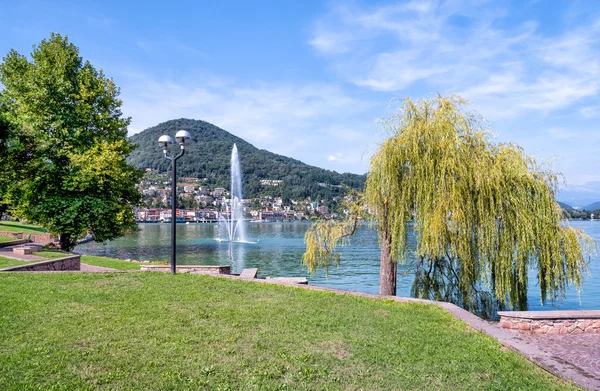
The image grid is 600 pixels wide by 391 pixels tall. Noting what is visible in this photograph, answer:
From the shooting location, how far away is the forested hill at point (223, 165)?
13362 centimetres

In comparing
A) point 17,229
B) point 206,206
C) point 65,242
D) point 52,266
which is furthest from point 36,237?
point 206,206

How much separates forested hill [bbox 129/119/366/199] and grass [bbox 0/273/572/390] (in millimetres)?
110760

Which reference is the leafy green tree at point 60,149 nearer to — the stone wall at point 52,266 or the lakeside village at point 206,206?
the stone wall at point 52,266

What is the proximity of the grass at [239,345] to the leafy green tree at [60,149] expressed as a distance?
1202 centimetres

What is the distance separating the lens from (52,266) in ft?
47.3

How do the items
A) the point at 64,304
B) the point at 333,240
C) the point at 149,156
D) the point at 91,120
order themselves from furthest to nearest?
the point at 149,156
the point at 91,120
the point at 333,240
the point at 64,304

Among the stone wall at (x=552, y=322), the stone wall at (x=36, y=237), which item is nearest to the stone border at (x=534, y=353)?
the stone wall at (x=552, y=322)

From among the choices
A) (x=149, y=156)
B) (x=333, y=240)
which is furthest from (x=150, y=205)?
(x=333, y=240)

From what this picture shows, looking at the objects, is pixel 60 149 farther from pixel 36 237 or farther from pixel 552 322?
pixel 552 322

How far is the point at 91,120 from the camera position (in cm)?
2194

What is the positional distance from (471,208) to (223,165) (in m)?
142

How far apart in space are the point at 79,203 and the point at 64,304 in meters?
13.9

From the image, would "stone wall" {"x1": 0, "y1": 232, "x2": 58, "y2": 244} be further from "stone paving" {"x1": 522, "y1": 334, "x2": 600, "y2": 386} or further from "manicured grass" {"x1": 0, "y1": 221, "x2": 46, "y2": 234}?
"stone paving" {"x1": 522, "y1": 334, "x2": 600, "y2": 386}

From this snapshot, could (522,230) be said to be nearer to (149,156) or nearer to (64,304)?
(64,304)
